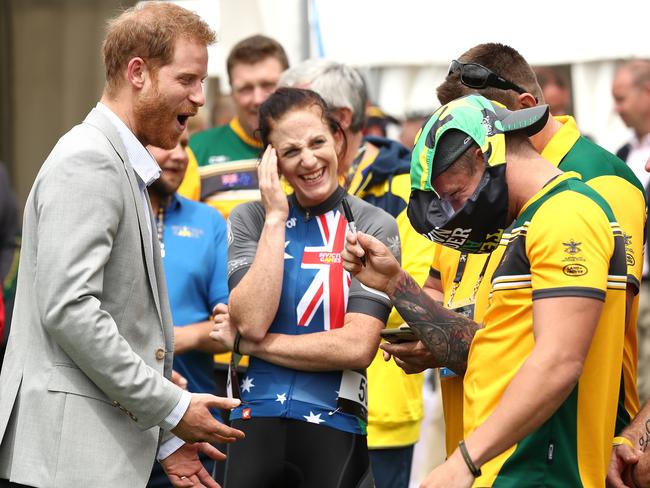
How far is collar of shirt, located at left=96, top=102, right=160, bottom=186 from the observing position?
3449mm

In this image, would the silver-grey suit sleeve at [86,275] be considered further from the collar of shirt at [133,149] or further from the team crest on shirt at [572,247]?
the team crest on shirt at [572,247]

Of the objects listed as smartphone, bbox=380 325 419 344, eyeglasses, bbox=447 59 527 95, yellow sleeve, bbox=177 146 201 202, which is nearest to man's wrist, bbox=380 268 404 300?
smartphone, bbox=380 325 419 344

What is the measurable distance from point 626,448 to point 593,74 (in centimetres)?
597

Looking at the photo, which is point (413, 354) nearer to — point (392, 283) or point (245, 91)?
point (392, 283)

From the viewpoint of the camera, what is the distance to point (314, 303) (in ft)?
13.6

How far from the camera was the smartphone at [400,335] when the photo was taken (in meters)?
3.78

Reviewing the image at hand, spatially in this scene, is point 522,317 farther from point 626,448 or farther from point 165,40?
point 165,40

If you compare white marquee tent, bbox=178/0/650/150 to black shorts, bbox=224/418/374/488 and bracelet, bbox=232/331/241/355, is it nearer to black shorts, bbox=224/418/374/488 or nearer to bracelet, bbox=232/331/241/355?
bracelet, bbox=232/331/241/355

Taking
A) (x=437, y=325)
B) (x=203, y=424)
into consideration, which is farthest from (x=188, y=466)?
(x=437, y=325)

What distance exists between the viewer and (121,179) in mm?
3307

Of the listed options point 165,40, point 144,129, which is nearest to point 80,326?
point 144,129

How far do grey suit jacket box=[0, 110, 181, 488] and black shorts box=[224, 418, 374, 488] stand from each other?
67cm

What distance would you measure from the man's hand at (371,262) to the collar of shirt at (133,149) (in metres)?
0.64

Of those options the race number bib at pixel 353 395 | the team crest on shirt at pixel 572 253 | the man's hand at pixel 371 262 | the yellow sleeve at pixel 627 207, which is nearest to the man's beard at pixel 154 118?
the man's hand at pixel 371 262
